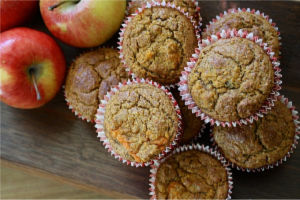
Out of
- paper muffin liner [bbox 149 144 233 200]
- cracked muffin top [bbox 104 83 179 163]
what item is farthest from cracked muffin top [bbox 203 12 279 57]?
paper muffin liner [bbox 149 144 233 200]

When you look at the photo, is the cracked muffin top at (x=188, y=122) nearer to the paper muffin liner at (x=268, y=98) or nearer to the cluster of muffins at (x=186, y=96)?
the cluster of muffins at (x=186, y=96)

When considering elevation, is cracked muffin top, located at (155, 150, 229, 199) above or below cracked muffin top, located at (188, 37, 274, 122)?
below

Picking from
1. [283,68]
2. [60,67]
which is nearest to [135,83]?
[60,67]

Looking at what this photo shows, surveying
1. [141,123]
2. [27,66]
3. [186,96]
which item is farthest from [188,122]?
[27,66]

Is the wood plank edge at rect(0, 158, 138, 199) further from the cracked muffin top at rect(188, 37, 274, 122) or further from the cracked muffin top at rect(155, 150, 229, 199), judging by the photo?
the cracked muffin top at rect(188, 37, 274, 122)

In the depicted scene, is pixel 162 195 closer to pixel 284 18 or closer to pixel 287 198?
pixel 287 198

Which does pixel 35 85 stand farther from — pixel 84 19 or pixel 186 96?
pixel 186 96

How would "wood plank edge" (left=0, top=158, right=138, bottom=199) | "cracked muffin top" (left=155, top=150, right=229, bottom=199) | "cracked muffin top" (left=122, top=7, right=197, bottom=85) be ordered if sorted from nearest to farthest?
1. "cracked muffin top" (left=122, top=7, right=197, bottom=85)
2. "cracked muffin top" (left=155, top=150, right=229, bottom=199)
3. "wood plank edge" (left=0, top=158, right=138, bottom=199)
